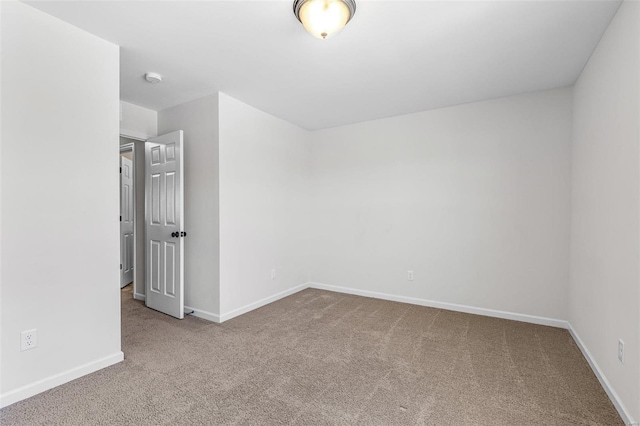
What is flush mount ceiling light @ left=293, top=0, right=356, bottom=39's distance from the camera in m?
1.80

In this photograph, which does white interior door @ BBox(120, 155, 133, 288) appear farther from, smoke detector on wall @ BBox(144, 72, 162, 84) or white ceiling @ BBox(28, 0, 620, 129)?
smoke detector on wall @ BBox(144, 72, 162, 84)

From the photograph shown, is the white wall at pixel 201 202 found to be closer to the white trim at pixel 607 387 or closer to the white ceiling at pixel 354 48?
the white ceiling at pixel 354 48

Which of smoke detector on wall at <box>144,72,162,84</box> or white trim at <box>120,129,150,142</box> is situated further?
white trim at <box>120,129,150,142</box>

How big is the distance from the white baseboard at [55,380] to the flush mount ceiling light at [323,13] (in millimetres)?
2831

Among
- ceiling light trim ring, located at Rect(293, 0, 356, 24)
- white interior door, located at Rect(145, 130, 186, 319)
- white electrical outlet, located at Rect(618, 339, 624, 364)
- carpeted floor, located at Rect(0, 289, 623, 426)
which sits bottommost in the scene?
carpeted floor, located at Rect(0, 289, 623, 426)

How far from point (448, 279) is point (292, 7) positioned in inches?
131

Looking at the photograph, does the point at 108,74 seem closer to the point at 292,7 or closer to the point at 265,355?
the point at 292,7

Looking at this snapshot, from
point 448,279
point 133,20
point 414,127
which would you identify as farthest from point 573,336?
point 133,20

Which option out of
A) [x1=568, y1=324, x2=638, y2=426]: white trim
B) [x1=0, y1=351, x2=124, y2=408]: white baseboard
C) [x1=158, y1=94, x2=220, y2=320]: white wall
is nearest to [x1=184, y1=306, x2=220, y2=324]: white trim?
[x1=158, y1=94, x2=220, y2=320]: white wall

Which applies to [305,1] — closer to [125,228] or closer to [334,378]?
[334,378]

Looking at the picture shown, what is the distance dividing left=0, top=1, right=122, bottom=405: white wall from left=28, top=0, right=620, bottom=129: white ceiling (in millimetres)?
268

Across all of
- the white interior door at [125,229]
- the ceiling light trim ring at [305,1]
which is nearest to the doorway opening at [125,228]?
the white interior door at [125,229]

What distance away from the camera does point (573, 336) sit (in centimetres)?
289

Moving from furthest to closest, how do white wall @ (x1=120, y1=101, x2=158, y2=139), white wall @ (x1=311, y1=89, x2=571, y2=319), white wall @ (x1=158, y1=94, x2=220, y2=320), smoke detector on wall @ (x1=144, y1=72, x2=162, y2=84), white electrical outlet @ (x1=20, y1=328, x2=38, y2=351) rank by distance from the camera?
white wall @ (x1=120, y1=101, x2=158, y2=139), white wall @ (x1=158, y1=94, x2=220, y2=320), white wall @ (x1=311, y1=89, x2=571, y2=319), smoke detector on wall @ (x1=144, y1=72, x2=162, y2=84), white electrical outlet @ (x1=20, y1=328, x2=38, y2=351)
